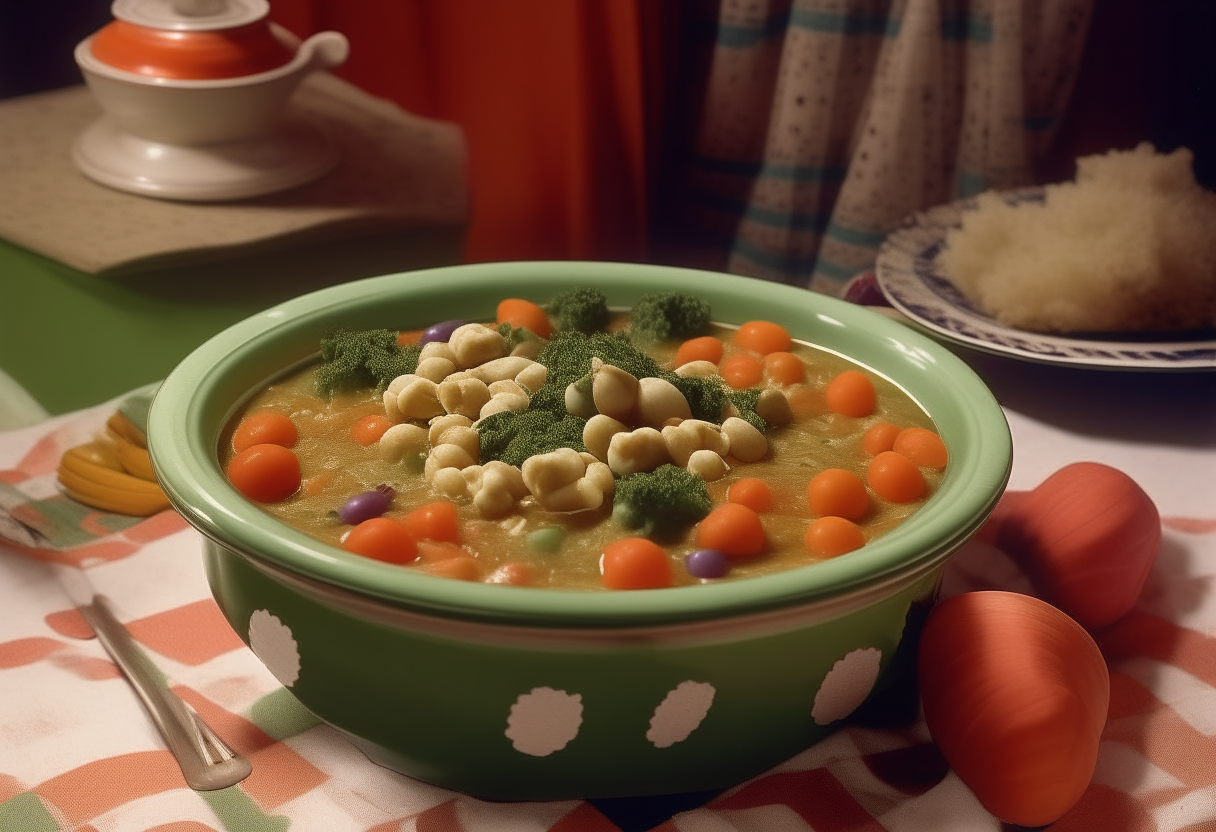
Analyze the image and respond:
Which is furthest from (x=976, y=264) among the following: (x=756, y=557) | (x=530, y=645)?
(x=530, y=645)

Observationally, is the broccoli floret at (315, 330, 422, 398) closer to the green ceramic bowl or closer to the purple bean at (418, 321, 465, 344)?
the purple bean at (418, 321, 465, 344)

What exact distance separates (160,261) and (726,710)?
101cm

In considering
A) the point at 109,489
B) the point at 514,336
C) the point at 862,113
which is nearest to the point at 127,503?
the point at 109,489

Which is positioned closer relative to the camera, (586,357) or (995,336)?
(586,357)

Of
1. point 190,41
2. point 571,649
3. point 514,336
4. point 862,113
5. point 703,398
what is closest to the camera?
point 571,649

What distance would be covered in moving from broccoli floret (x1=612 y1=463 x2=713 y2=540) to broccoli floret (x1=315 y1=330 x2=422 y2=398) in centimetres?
28

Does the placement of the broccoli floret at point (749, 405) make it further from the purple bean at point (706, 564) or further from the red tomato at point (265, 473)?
the red tomato at point (265, 473)

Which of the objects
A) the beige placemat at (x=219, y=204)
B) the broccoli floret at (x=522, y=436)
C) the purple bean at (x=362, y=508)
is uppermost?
the broccoli floret at (x=522, y=436)

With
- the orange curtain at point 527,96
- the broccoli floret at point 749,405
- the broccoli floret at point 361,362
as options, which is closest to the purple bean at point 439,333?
the broccoli floret at point 361,362

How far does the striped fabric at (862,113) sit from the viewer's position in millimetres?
1751

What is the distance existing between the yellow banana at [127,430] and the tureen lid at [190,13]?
0.61m

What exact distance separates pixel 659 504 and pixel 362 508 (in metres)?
0.20

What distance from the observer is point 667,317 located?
3.73 ft

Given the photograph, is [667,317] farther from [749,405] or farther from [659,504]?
[659,504]
